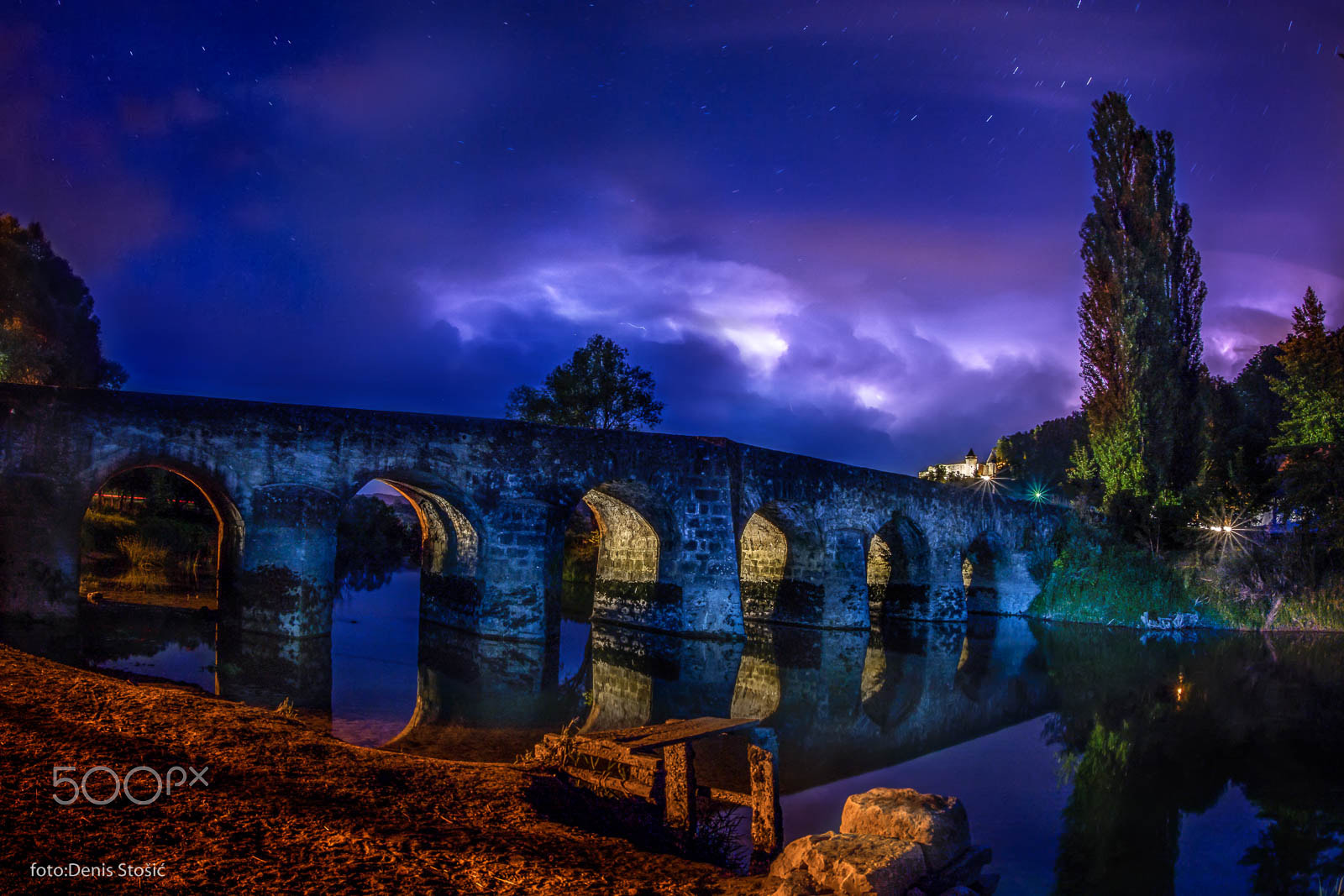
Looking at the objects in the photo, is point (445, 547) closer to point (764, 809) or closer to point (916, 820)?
point (764, 809)

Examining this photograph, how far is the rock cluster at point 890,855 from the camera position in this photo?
4.70 metres

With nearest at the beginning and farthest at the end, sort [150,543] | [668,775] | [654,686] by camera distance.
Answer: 1. [668,775]
2. [654,686]
3. [150,543]

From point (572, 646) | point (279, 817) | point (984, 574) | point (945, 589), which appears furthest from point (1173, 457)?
point (279, 817)

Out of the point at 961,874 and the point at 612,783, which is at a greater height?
the point at 612,783

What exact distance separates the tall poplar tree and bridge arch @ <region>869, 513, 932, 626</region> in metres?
8.72

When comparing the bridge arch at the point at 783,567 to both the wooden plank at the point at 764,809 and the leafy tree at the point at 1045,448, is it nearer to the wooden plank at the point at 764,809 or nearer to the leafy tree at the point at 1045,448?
the wooden plank at the point at 764,809

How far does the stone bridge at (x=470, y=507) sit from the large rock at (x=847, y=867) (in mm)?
10826

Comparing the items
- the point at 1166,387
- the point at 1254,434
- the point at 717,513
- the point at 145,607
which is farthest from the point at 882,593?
the point at 145,607

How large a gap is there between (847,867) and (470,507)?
11722 millimetres

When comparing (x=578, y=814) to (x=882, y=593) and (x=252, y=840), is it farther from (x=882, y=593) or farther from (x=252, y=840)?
(x=882, y=593)

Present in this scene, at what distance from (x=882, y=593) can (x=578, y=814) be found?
69.3 feet

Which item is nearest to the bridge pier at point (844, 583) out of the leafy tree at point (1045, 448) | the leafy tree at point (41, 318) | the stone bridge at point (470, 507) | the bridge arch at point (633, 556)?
the stone bridge at point (470, 507)

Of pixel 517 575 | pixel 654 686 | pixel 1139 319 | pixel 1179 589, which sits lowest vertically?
pixel 654 686

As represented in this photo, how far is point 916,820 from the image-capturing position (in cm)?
543
